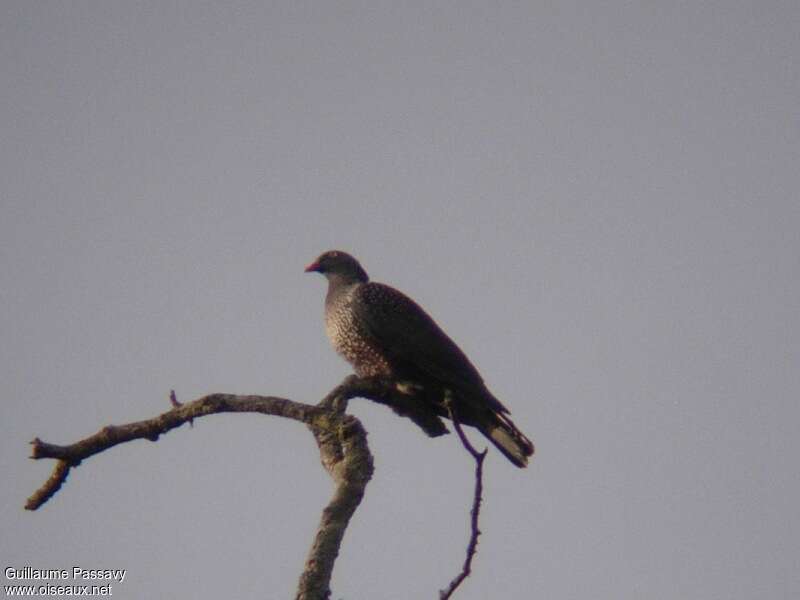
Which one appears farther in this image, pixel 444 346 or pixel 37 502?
pixel 444 346

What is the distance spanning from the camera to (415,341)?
24.3 ft

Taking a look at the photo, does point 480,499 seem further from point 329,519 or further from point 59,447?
point 59,447

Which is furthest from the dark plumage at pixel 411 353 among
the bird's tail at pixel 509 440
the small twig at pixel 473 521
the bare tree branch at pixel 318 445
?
the small twig at pixel 473 521

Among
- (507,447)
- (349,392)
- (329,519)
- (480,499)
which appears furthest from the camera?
(507,447)

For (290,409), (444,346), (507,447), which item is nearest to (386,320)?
(444,346)

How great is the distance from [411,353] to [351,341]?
52 cm

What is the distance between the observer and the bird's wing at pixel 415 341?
22.9ft

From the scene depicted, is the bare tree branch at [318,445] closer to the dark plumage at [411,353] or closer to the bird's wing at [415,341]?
the dark plumage at [411,353]

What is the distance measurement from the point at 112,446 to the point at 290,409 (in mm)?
797

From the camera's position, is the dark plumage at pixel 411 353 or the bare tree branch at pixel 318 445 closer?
the bare tree branch at pixel 318 445

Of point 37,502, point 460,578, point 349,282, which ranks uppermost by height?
point 349,282

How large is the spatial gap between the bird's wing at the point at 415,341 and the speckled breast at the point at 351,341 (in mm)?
60

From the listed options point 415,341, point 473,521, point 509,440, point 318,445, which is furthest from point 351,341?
point 473,521

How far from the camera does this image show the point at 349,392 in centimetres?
547
